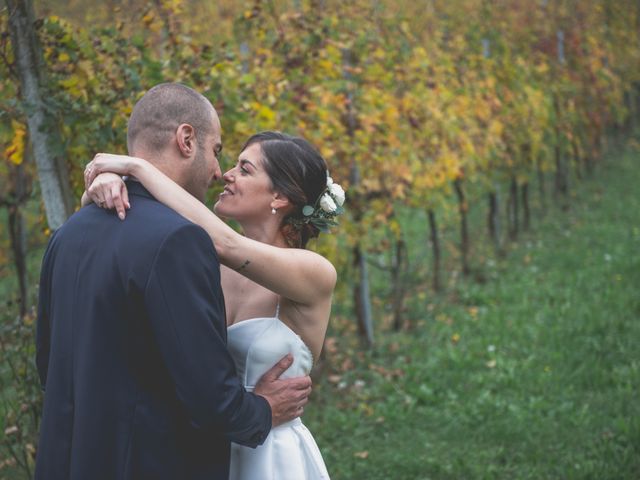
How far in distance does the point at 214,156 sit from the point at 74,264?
590 mm

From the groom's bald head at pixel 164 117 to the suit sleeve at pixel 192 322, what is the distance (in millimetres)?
414

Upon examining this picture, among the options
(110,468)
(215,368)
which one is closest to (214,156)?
(215,368)

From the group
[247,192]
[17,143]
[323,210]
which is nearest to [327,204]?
[323,210]

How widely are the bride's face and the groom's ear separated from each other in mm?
427

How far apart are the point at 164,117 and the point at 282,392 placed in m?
1.05

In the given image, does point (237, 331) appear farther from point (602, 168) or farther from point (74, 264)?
point (602, 168)

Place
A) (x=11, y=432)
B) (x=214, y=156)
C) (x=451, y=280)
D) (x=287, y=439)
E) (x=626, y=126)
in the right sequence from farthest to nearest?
(x=626, y=126) → (x=451, y=280) → (x=11, y=432) → (x=287, y=439) → (x=214, y=156)

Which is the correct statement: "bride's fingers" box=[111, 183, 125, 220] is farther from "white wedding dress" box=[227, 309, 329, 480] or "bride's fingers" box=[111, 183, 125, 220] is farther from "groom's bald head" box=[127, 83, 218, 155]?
"white wedding dress" box=[227, 309, 329, 480]

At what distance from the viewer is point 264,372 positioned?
2707mm

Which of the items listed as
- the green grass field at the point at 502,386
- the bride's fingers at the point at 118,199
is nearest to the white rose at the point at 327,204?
the bride's fingers at the point at 118,199

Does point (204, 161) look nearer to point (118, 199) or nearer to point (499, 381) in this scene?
point (118, 199)

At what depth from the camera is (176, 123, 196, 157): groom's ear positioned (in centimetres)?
233

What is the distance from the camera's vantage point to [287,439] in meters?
2.72

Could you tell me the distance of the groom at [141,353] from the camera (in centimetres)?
→ 206
